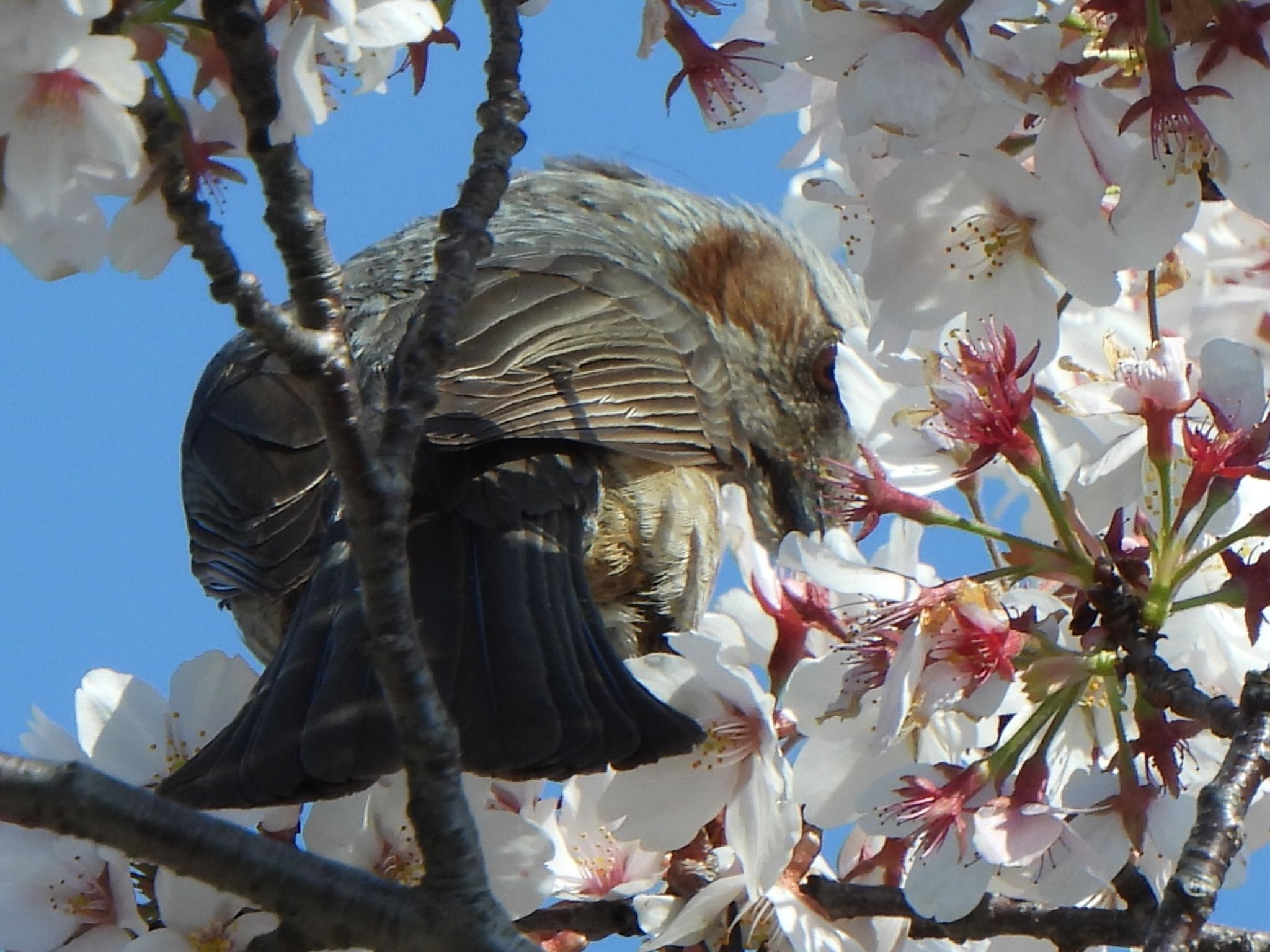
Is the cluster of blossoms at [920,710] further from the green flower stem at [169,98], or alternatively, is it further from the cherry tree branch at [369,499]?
the green flower stem at [169,98]

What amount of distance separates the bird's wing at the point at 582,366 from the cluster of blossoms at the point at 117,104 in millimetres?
1125

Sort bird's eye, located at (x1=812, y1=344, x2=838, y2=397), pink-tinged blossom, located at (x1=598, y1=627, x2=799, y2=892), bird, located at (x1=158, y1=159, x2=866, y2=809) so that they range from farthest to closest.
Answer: bird's eye, located at (x1=812, y1=344, x2=838, y2=397) → bird, located at (x1=158, y1=159, x2=866, y2=809) → pink-tinged blossom, located at (x1=598, y1=627, x2=799, y2=892)

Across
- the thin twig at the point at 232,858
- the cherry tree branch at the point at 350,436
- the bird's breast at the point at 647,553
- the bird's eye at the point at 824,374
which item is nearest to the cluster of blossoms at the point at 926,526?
the cherry tree branch at the point at 350,436

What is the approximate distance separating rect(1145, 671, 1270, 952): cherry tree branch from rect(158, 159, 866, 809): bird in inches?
25.6

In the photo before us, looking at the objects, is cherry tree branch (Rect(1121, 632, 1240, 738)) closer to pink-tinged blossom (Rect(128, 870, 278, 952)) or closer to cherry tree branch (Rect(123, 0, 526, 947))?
cherry tree branch (Rect(123, 0, 526, 947))

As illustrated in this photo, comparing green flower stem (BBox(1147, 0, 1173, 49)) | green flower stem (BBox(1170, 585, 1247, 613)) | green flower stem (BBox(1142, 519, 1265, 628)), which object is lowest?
green flower stem (BBox(1170, 585, 1247, 613))

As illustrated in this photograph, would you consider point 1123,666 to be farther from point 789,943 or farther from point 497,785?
point 497,785

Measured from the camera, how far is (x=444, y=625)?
260cm

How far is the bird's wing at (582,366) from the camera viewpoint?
3076mm

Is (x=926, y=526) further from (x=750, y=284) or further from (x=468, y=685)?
(x=750, y=284)

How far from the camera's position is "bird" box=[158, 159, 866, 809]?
7.23ft

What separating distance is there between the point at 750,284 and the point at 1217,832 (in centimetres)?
A: 333

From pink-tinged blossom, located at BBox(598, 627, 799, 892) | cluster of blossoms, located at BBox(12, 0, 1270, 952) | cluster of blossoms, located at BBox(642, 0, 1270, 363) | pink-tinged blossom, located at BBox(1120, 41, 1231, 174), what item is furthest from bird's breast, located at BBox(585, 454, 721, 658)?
pink-tinged blossom, located at BBox(1120, 41, 1231, 174)

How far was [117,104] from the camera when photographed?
62.4 inches
